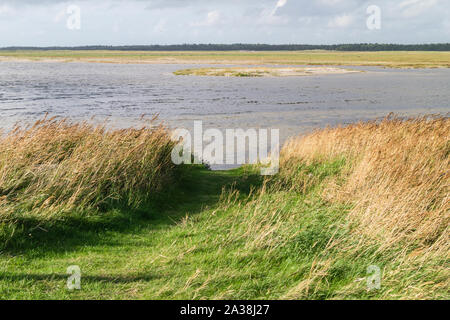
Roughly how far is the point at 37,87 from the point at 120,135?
51396mm

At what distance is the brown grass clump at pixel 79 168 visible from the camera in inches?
381

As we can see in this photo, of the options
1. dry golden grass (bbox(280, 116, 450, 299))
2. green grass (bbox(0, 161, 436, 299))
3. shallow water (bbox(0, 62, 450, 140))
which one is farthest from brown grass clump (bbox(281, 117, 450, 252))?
shallow water (bbox(0, 62, 450, 140))

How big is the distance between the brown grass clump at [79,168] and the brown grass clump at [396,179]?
4219 millimetres

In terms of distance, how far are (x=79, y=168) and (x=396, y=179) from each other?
7.17 metres

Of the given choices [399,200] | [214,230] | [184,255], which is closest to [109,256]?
[184,255]

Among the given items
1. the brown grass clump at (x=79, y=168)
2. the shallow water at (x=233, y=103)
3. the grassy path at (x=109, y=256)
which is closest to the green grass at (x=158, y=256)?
the grassy path at (x=109, y=256)

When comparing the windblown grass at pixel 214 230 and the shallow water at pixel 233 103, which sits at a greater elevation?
the shallow water at pixel 233 103

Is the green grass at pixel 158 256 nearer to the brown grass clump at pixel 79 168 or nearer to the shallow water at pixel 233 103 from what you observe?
the brown grass clump at pixel 79 168

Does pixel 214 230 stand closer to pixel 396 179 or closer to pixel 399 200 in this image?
pixel 399 200

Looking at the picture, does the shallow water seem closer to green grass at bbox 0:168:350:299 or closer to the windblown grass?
the windblown grass

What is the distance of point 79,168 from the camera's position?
10.5m

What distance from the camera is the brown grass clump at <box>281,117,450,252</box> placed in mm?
7535
